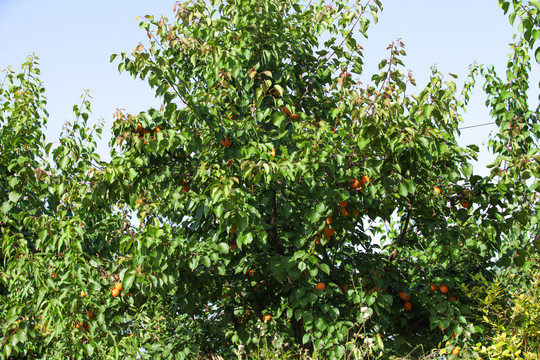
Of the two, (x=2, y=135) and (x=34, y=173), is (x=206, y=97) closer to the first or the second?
(x=34, y=173)

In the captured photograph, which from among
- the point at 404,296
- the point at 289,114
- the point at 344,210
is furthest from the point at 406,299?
Answer: the point at 289,114

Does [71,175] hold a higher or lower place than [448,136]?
higher

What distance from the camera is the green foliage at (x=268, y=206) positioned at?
4.18 metres

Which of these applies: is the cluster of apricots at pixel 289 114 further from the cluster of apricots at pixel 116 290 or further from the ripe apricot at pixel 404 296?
the cluster of apricots at pixel 116 290

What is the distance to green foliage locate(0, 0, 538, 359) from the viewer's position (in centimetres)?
418

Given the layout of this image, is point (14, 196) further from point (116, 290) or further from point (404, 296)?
point (404, 296)

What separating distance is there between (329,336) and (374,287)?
0.64 m

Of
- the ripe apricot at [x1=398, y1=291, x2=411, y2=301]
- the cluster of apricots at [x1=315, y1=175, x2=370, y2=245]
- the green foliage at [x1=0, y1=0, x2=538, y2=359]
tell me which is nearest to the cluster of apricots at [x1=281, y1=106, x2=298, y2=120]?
the green foliage at [x1=0, y1=0, x2=538, y2=359]

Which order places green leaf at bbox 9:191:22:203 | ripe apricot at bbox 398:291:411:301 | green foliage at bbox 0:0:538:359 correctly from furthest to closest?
green leaf at bbox 9:191:22:203, ripe apricot at bbox 398:291:411:301, green foliage at bbox 0:0:538:359

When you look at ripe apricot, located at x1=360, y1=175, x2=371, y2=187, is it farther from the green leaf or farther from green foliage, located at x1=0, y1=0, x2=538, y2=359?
the green leaf

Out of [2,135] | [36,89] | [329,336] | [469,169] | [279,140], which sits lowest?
[329,336]

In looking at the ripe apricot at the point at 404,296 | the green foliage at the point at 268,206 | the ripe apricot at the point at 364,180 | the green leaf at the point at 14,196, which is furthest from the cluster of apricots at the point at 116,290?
the ripe apricot at the point at 404,296

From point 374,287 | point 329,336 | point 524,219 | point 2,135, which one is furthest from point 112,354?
point 524,219

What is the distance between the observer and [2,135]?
6160 mm
